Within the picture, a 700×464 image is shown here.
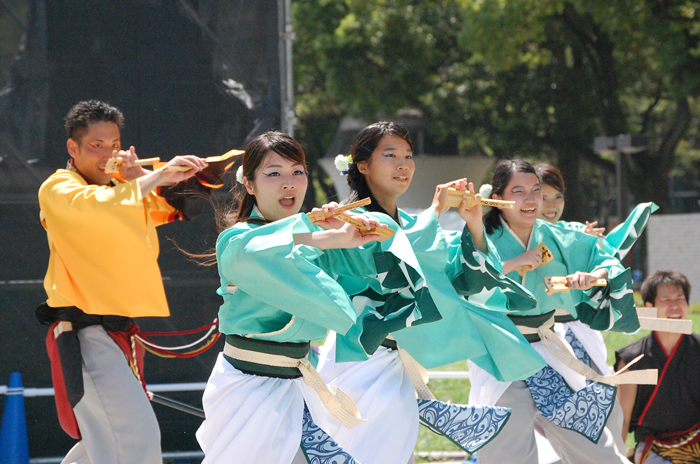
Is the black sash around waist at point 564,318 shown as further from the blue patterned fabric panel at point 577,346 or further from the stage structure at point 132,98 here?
the stage structure at point 132,98

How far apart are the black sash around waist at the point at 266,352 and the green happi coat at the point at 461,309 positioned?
24 centimetres

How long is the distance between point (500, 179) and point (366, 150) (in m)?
0.84

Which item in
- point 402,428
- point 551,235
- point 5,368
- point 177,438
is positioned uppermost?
point 551,235

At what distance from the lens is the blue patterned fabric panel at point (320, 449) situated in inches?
93.7

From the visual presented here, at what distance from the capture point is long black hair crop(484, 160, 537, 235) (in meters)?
3.51

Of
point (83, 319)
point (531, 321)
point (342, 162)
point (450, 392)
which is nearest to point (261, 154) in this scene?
point (342, 162)

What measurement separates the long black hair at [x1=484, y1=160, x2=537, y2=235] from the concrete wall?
10.7 metres

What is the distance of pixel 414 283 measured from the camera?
2658 mm

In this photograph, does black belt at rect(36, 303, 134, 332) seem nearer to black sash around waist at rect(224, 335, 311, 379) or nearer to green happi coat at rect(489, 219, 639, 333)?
black sash around waist at rect(224, 335, 311, 379)

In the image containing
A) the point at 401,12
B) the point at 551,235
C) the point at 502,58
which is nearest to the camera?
the point at 551,235

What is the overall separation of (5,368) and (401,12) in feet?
37.0

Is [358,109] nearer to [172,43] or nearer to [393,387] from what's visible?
[172,43]

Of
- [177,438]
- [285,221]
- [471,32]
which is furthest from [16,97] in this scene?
[471,32]

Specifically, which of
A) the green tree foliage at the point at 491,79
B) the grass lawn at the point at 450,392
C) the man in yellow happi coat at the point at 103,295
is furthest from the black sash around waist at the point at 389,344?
the green tree foliage at the point at 491,79
